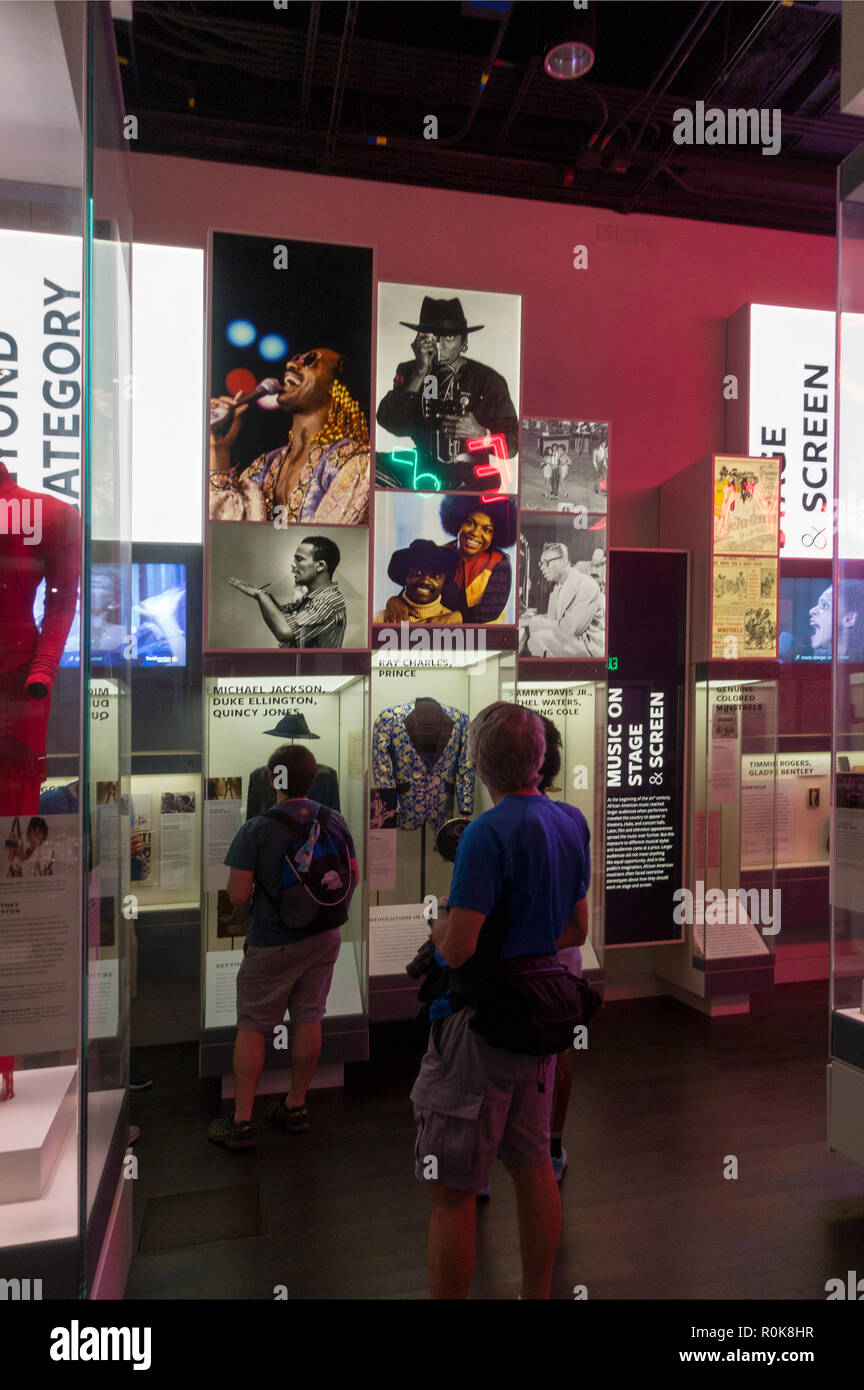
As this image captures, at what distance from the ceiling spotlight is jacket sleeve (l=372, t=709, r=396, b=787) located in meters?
3.34

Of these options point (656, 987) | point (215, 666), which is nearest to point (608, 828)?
point (656, 987)

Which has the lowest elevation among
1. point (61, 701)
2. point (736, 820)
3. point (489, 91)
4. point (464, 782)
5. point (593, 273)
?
point (736, 820)

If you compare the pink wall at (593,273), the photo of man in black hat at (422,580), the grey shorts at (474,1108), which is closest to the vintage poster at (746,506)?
the pink wall at (593,273)

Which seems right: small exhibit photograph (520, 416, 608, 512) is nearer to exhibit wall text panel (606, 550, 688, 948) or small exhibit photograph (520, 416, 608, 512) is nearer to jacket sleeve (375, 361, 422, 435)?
exhibit wall text panel (606, 550, 688, 948)

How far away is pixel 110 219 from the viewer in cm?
205

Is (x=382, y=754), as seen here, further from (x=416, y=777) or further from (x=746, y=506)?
(x=746, y=506)

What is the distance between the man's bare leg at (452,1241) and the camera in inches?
78.4

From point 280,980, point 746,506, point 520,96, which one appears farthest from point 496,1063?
point 520,96

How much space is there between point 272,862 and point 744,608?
3.07 m

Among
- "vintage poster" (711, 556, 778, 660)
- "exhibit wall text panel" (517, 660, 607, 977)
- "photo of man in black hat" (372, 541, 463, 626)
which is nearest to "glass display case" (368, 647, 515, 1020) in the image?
"photo of man in black hat" (372, 541, 463, 626)

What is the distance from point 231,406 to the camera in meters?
3.74

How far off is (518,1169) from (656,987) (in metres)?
3.35

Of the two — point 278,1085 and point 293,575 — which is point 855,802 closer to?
point 293,575
